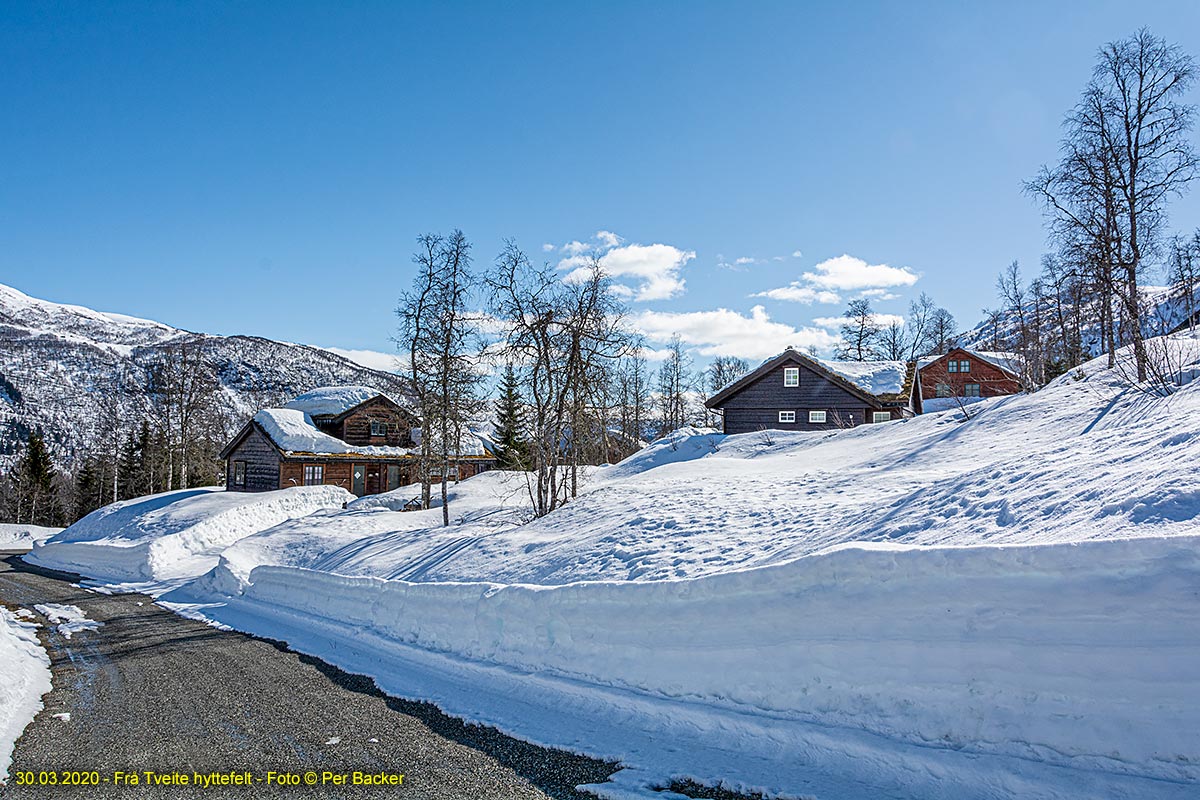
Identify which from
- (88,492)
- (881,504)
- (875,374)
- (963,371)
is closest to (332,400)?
(88,492)

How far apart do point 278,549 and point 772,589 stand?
14.2 metres

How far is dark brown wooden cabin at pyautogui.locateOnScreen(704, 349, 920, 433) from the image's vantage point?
29484 mm

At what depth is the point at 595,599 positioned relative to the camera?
7.64 m

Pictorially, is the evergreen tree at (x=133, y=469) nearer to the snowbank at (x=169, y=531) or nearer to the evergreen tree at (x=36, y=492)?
the evergreen tree at (x=36, y=492)

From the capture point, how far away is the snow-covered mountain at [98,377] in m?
119

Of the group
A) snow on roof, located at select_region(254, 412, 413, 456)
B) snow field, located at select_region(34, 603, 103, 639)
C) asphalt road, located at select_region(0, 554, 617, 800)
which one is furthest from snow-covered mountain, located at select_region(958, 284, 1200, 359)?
snow on roof, located at select_region(254, 412, 413, 456)

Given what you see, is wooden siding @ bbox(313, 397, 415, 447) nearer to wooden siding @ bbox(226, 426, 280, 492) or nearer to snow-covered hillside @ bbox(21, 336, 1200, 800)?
wooden siding @ bbox(226, 426, 280, 492)

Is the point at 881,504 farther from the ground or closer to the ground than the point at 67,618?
farther from the ground

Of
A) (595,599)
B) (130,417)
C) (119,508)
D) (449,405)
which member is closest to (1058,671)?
(595,599)

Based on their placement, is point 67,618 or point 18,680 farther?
point 67,618

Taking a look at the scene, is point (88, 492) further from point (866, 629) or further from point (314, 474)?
point (866, 629)

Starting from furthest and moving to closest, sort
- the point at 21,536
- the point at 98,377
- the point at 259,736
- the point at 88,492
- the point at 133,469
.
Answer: the point at 98,377
the point at 88,492
the point at 133,469
the point at 21,536
the point at 259,736

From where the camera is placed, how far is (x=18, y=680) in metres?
7.66

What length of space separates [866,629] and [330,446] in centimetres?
3332
